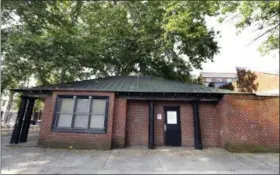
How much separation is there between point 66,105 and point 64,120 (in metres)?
0.78

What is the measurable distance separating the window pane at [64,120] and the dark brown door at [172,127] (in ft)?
16.9

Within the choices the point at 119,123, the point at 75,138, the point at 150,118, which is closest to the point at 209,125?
the point at 150,118

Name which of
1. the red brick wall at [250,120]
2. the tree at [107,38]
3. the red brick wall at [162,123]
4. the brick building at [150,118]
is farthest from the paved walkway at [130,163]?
the tree at [107,38]

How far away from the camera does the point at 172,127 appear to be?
34.0 feet

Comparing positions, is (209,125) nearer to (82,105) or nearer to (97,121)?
(97,121)

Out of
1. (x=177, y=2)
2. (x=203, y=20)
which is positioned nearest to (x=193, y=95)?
(x=177, y=2)

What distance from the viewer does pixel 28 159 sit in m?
6.79

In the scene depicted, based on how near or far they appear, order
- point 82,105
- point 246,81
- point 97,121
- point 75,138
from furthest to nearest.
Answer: point 246,81 → point 82,105 → point 97,121 → point 75,138

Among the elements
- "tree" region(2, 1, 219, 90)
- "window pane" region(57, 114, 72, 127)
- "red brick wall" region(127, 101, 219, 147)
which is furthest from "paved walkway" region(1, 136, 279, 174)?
"tree" region(2, 1, 219, 90)

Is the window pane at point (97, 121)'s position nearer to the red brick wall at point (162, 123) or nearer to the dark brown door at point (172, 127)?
the red brick wall at point (162, 123)

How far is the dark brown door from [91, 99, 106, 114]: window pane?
11.5 feet

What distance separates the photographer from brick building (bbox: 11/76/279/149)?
8.85 meters

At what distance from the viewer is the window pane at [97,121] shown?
9.35 metres

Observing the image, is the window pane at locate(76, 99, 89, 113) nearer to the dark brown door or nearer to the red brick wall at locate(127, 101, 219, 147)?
the red brick wall at locate(127, 101, 219, 147)
